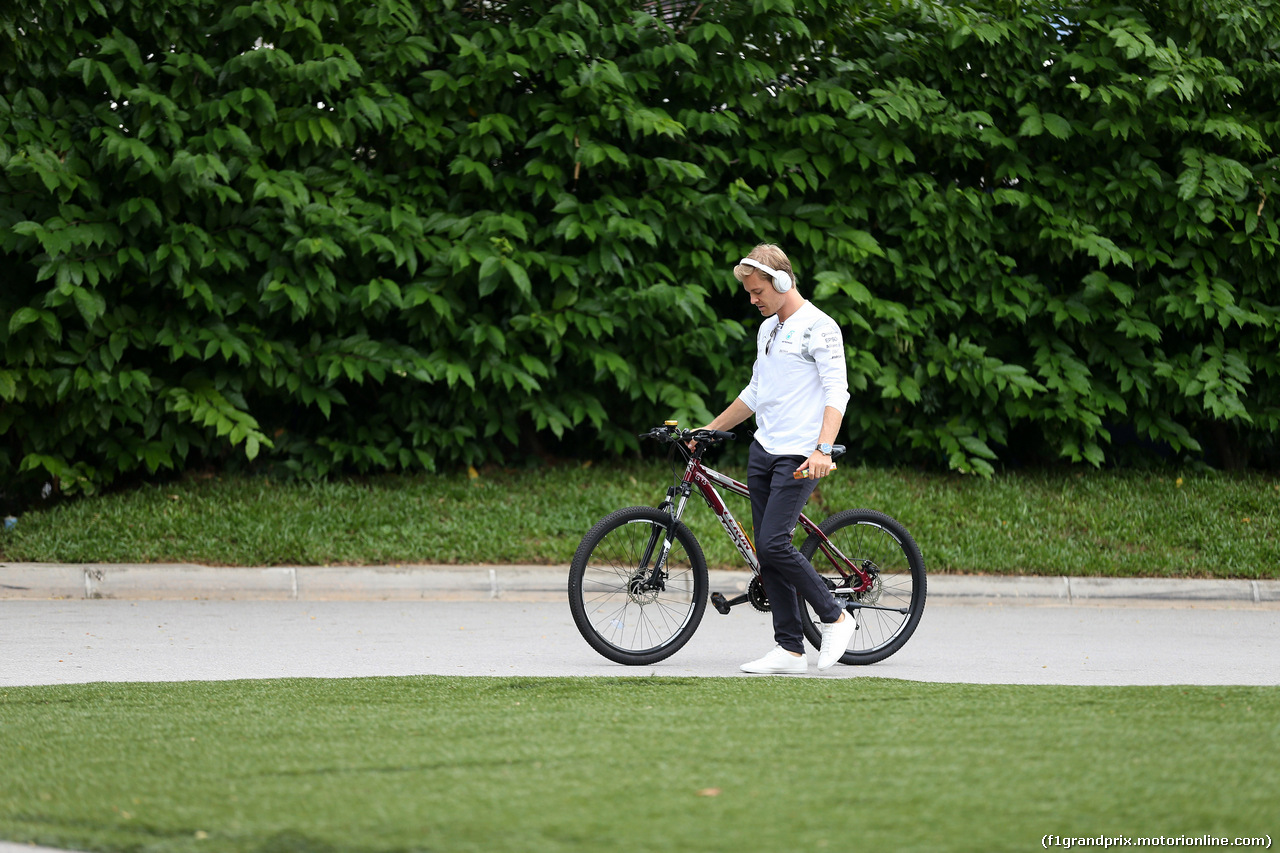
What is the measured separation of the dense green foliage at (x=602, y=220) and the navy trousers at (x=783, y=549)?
13.4ft

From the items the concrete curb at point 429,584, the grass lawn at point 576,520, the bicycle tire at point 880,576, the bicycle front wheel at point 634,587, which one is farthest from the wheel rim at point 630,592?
the grass lawn at point 576,520

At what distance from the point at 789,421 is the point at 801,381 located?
19 cm

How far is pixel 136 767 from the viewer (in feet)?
13.6

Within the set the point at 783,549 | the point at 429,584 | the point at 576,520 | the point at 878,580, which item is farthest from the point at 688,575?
the point at 576,520

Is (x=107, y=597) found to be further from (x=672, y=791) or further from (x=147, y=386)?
(x=672, y=791)

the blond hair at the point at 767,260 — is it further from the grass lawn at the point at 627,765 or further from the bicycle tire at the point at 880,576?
the grass lawn at the point at 627,765

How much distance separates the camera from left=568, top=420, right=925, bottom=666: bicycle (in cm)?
631

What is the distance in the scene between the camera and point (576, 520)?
987 cm

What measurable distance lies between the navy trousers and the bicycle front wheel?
40cm

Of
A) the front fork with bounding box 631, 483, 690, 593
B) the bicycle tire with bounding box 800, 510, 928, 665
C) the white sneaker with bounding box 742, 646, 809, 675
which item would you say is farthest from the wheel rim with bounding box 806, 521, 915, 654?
the front fork with bounding box 631, 483, 690, 593

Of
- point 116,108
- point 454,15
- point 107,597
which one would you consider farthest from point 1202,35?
point 107,597

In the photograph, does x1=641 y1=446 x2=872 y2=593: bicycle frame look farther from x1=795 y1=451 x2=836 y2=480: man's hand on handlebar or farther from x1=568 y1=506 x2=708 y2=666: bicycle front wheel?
x1=795 y1=451 x2=836 y2=480: man's hand on handlebar

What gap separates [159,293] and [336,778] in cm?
708

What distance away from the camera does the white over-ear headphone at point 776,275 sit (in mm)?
5961
